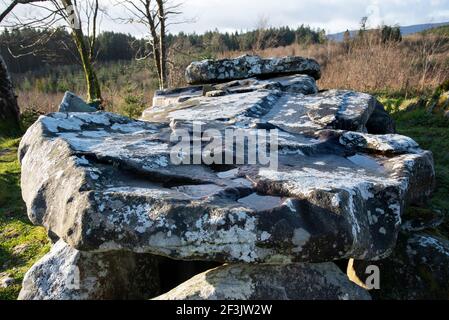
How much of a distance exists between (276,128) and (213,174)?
3.64 ft

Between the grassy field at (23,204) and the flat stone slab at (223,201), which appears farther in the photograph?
the grassy field at (23,204)

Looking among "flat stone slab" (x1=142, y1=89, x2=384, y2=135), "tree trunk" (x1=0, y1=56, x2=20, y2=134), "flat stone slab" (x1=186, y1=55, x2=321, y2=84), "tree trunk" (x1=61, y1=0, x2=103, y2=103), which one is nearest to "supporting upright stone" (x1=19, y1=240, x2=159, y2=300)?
"flat stone slab" (x1=142, y1=89, x2=384, y2=135)

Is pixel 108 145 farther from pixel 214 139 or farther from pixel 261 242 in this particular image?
pixel 261 242

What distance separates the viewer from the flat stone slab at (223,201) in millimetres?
2105

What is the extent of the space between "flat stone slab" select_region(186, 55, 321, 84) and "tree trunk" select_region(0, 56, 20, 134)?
204 inches

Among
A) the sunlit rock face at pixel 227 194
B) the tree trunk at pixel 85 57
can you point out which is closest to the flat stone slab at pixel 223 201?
the sunlit rock face at pixel 227 194

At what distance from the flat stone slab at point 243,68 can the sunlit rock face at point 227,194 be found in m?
2.95

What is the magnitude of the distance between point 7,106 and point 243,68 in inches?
235

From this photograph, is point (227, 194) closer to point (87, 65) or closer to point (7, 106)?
point (7, 106)

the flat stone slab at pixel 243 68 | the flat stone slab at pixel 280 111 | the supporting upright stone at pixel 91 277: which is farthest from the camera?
the flat stone slab at pixel 243 68

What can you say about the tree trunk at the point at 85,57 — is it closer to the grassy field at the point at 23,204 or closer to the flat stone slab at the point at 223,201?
the grassy field at the point at 23,204

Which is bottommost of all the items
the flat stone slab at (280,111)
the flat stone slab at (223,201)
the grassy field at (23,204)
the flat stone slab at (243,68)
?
the grassy field at (23,204)

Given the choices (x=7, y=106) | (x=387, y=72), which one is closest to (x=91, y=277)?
(x=387, y=72)

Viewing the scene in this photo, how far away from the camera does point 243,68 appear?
253 inches
